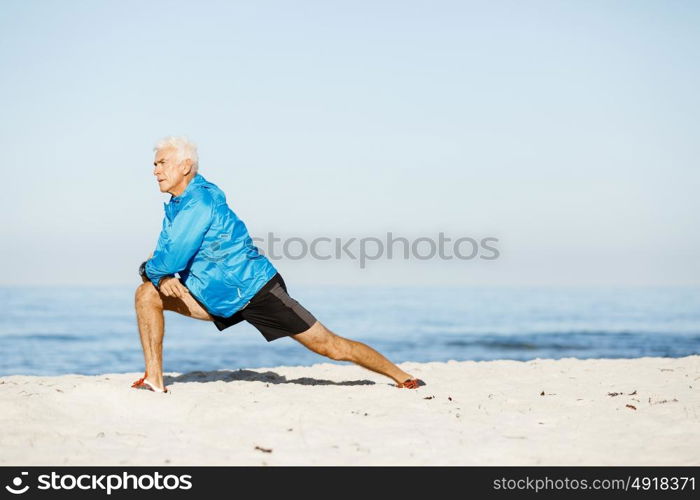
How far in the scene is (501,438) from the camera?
419 cm

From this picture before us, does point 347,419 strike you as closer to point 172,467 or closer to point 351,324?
point 172,467

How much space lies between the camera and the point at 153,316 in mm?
5410

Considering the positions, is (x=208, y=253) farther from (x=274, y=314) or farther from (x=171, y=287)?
(x=274, y=314)

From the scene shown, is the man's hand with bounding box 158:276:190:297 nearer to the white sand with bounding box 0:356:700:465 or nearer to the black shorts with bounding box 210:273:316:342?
the black shorts with bounding box 210:273:316:342

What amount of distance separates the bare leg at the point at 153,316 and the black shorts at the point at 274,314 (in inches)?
8.9

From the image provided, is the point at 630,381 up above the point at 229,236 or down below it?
below

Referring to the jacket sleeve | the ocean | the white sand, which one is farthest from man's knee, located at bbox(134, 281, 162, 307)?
the ocean

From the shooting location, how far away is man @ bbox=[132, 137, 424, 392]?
5172 millimetres

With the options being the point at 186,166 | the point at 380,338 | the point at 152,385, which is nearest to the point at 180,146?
the point at 186,166

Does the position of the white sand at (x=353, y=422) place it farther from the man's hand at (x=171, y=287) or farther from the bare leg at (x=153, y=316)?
the man's hand at (x=171, y=287)
